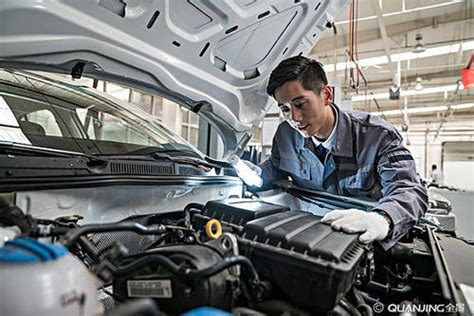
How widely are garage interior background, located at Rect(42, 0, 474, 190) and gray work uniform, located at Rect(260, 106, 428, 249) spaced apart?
359mm

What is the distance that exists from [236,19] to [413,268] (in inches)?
41.4

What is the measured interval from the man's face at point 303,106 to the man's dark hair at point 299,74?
2cm

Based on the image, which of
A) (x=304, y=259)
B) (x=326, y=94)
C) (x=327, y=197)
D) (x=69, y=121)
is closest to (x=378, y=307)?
(x=304, y=259)

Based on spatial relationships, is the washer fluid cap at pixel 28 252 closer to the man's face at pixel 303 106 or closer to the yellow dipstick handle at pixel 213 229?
the yellow dipstick handle at pixel 213 229

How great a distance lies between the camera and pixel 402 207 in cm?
112

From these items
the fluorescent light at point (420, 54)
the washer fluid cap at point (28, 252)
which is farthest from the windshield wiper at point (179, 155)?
the fluorescent light at point (420, 54)

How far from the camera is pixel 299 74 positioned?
140 centimetres

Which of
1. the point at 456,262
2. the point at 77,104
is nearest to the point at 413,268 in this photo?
the point at 456,262

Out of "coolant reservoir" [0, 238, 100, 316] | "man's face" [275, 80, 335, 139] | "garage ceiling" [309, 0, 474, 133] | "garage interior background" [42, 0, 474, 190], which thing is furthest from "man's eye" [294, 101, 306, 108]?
"garage ceiling" [309, 0, 474, 133]

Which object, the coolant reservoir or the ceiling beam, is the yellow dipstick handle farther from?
the ceiling beam

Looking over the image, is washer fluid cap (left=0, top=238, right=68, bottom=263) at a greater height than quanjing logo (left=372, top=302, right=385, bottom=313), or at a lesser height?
greater

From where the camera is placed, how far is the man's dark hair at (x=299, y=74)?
4.59 feet

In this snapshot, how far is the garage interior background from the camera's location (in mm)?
3881

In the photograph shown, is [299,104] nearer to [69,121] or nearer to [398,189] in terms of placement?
[398,189]
